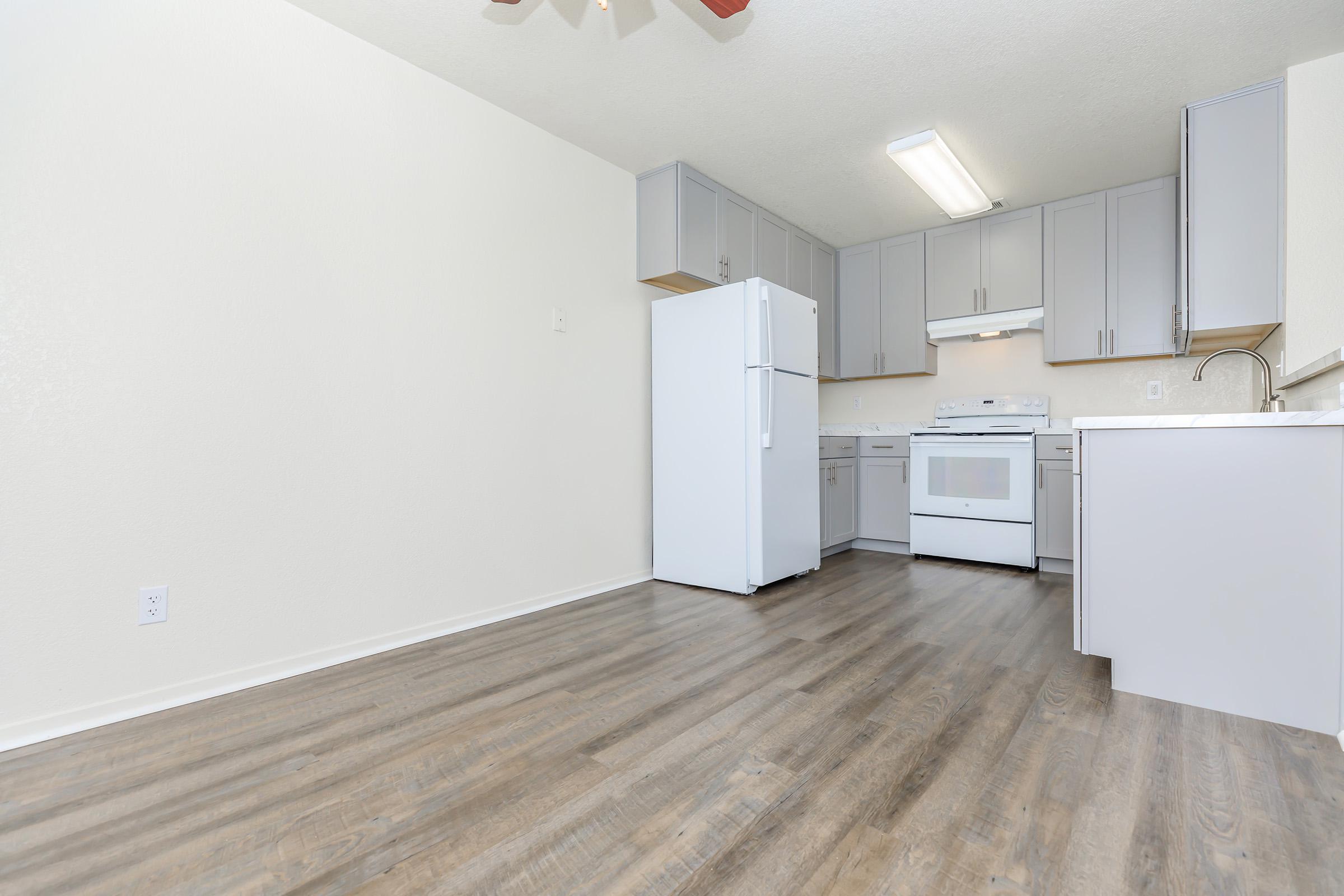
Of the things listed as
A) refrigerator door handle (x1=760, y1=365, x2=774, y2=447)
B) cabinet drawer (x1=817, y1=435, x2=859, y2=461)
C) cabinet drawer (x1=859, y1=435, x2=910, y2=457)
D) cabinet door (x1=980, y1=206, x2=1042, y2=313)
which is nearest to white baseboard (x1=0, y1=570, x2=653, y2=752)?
refrigerator door handle (x1=760, y1=365, x2=774, y2=447)

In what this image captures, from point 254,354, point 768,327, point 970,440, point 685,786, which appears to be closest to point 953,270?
point 970,440

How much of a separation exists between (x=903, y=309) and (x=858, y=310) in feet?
1.22

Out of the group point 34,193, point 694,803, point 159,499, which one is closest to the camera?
point 694,803

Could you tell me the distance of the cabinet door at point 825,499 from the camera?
4367 millimetres

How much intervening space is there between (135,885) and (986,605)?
3.25 m

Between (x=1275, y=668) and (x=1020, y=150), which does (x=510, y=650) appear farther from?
(x=1020, y=150)

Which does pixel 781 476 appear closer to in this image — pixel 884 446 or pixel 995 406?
pixel 884 446

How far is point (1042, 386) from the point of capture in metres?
4.54

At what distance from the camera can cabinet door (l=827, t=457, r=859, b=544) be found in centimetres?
448

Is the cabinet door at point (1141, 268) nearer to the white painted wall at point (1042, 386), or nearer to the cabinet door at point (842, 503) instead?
the white painted wall at point (1042, 386)

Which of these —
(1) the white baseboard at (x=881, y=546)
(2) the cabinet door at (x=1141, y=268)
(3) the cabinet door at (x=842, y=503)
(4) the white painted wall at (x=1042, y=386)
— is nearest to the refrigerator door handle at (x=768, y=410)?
(3) the cabinet door at (x=842, y=503)

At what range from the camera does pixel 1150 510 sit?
2.02m

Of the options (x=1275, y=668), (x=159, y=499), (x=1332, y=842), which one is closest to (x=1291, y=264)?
(x=1275, y=668)

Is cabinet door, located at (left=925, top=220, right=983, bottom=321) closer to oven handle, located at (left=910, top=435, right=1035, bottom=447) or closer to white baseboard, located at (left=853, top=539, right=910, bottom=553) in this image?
oven handle, located at (left=910, top=435, right=1035, bottom=447)
